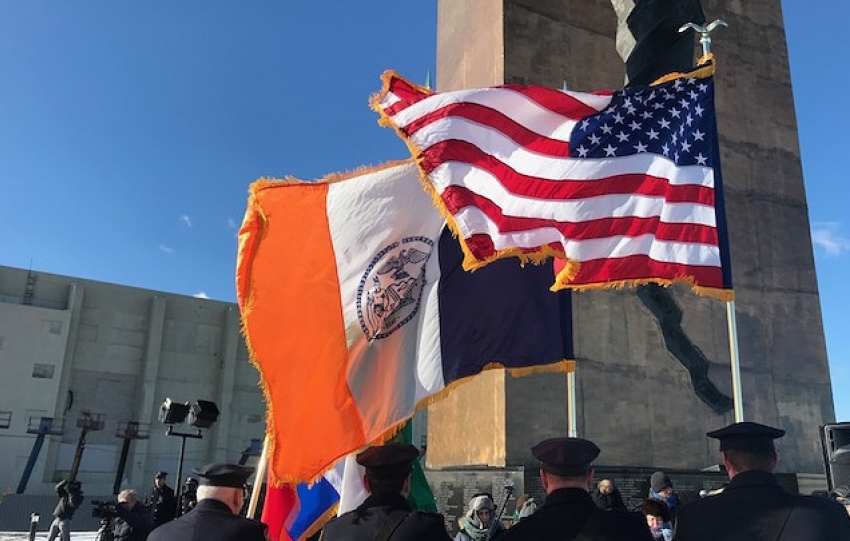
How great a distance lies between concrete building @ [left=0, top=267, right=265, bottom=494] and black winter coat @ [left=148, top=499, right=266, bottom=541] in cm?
3809

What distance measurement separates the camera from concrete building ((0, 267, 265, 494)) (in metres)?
36.2

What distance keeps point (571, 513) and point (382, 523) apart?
2.49ft

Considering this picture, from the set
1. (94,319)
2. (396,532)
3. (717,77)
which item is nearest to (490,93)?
(396,532)

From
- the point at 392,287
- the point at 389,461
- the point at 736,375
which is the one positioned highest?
the point at 392,287

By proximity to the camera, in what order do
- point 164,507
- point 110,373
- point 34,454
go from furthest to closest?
point 110,373 → point 34,454 → point 164,507

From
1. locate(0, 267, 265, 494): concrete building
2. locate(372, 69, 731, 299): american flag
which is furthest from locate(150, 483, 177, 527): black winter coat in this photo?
locate(0, 267, 265, 494): concrete building

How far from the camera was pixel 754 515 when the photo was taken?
246cm

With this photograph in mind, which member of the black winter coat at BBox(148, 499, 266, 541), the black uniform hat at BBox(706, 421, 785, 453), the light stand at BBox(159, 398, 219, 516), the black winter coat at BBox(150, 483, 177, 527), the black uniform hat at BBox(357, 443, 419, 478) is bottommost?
the black winter coat at BBox(150, 483, 177, 527)

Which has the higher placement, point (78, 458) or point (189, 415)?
point (189, 415)

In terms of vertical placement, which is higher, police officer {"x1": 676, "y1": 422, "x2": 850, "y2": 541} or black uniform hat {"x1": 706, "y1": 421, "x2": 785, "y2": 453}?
black uniform hat {"x1": 706, "y1": 421, "x2": 785, "y2": 453}

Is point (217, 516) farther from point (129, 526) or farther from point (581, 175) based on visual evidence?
point (129, 526)

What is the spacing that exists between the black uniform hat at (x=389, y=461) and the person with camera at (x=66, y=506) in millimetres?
12550

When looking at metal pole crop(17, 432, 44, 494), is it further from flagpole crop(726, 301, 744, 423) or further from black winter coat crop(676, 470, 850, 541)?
black winter coat crop(676, 470, 850, 541)

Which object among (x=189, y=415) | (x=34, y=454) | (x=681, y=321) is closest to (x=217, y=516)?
(x=189, y=415)
